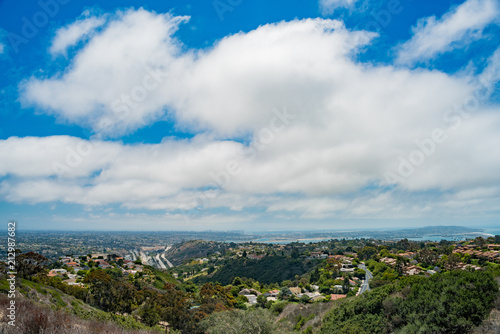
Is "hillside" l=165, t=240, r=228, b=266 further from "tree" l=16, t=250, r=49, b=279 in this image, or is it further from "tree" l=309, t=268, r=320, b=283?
"tree" l=16, t=250, r=49, b=279

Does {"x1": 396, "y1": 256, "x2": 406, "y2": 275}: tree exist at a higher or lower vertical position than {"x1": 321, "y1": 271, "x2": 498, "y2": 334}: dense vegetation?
lower

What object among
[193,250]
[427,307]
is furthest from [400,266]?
[193,250]

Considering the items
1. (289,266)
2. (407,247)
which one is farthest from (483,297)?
→ (407,247)

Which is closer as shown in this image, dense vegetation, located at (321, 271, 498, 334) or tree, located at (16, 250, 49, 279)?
dense vegetation, located at (321, 271, 498, 334)

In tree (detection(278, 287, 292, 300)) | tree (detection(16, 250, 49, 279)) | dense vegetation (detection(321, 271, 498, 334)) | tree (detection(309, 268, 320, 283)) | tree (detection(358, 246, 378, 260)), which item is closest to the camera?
dense vegetation (detection(321, 271, 498, 334))

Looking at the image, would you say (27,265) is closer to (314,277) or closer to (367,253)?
(314,277)

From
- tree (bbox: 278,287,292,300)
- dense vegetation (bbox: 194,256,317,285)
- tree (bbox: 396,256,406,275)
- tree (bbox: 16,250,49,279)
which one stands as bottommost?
dense vegetation (bbox: 194,256,317,285)

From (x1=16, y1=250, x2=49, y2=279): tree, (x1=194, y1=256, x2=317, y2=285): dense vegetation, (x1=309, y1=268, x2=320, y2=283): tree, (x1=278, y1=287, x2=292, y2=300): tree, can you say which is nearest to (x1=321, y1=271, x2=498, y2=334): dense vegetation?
(x1=16, y1=250, x2=49, y2=279): tree
